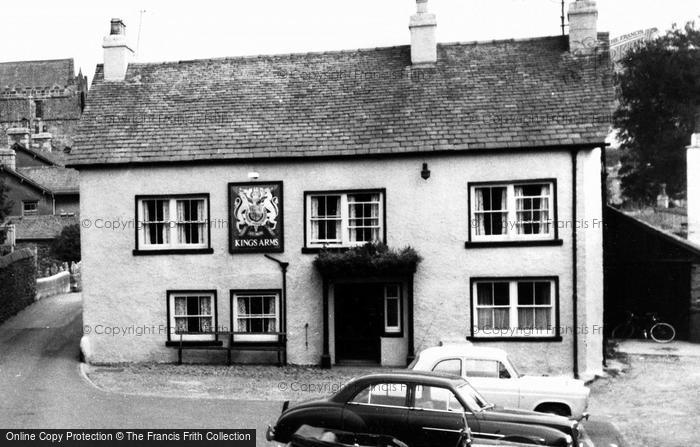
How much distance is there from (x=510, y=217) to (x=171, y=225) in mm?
9024

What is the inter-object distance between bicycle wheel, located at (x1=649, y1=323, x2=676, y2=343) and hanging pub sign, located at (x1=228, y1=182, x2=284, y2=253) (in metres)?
12.6

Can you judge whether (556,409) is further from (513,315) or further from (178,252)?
(178,252)

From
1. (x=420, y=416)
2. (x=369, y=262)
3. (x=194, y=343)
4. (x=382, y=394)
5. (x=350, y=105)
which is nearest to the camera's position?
(x=420, y=416)

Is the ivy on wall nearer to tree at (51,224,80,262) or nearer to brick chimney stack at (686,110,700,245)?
brick chimney stack at (686,110,700,245)

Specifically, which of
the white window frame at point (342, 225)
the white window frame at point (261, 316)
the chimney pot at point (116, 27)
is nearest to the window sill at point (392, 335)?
the white window frame at point (342, 225)

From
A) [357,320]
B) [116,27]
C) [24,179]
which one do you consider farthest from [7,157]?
[357,320]

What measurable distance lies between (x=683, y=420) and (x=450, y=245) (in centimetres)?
715

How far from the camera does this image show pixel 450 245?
19531mm

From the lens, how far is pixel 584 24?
21.1 metres

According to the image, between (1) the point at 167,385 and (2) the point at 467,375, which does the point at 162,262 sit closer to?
(1) the point at 167,385

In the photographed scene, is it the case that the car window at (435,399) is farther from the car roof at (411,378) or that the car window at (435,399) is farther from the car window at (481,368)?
the car window at (481,368)

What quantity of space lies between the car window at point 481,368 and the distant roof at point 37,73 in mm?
94801

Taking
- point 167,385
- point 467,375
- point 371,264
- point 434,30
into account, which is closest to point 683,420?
point 467,375

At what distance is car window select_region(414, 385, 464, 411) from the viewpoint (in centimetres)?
1052
